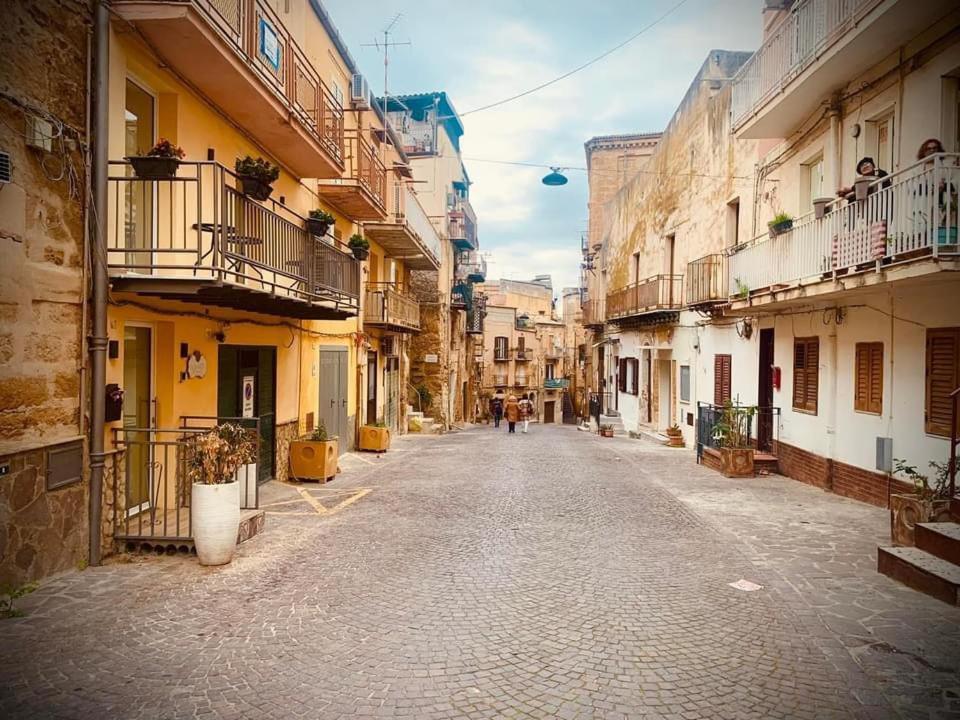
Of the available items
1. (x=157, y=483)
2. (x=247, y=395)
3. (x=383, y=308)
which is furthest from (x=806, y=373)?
(x=157, y=483)

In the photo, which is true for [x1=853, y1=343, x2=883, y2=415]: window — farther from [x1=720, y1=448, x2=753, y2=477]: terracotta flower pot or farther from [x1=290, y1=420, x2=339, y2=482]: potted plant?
[x1=290, y1=420, x2=339, y2=482]: potted plant

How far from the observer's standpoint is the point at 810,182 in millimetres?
12805

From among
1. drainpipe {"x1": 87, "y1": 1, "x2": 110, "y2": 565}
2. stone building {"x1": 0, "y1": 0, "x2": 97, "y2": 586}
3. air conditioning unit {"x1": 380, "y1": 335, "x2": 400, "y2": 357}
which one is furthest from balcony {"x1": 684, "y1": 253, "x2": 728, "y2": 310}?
stone building {"x1": 0, "y1": 0, "x2": 97, "y2": 586}

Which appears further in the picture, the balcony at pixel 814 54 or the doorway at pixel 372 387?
the doorway at pixel 372 387

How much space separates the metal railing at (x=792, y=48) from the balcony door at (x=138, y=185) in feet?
32.4

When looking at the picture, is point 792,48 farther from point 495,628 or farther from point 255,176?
point 495,628

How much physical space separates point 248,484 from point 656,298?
15.3 metres

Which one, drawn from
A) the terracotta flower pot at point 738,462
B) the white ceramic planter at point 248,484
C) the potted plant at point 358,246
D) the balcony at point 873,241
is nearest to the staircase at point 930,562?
the balcony at point 873,241

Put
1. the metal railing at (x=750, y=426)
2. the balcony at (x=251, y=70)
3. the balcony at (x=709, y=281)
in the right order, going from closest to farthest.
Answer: the balcony at (x=251, y=70), the metal railing at (x=750, y=426), the balcony at (x=709, y=281)

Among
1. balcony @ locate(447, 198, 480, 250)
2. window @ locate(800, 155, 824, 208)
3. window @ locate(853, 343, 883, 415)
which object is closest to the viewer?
window @ locate(853, 343, 883, 415)

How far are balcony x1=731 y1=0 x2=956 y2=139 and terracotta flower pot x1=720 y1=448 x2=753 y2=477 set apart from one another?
6.72m

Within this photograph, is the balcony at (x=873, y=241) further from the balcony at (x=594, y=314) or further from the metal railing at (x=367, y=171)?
the balcony at (x=594, y=314)

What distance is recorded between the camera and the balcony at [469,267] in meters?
33.1

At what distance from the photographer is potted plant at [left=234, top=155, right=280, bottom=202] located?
8.11 metres
